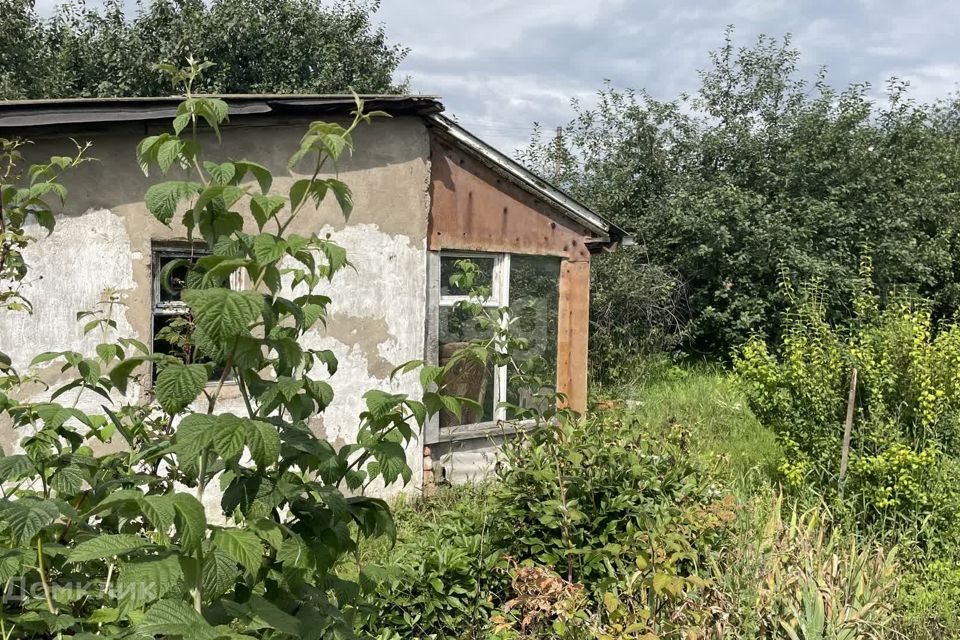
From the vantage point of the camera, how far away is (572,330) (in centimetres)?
773

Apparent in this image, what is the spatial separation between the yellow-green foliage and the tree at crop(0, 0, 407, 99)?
14.2 m

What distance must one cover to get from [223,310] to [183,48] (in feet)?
62.3

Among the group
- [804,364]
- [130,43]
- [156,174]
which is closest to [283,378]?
[156,174]

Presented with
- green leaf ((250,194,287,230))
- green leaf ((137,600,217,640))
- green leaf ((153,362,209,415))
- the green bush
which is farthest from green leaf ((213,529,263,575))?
the green bush

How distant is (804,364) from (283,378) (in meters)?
5.11

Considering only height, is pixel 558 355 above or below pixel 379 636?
above

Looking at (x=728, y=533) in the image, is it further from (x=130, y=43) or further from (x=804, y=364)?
(x=130, y=43)

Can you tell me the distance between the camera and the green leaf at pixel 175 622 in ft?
4.42

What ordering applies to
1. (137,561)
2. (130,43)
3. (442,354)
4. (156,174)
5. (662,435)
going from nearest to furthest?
(137,561), (662,435), (156,174), (442,354), (130,43)

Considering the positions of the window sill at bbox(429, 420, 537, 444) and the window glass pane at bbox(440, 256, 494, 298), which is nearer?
the window sill at bbox(429, 420, 537, 444)

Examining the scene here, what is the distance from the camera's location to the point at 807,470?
586 centimetres

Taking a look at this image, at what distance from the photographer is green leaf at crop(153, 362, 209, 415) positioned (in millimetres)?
1493

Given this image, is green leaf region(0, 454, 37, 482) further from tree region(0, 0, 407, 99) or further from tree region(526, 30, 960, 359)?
tree region(0, 0, 407, 99)

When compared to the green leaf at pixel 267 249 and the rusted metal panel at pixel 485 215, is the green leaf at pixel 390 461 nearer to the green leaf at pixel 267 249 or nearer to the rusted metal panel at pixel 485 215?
the green leaf at pixel 267 249
